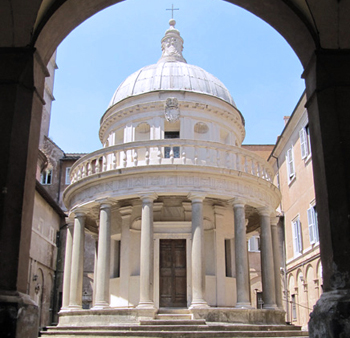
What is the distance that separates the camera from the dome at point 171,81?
2292 cm

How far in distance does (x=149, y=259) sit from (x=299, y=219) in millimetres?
14222

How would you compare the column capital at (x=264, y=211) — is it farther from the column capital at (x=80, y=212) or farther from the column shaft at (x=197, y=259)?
the column capital at (x=80, y=212)

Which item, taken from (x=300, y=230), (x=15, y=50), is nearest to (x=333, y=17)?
(x=15, y=50)

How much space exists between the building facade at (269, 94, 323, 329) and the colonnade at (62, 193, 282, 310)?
584 centimetres

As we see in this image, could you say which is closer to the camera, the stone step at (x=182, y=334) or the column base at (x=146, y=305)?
the stone step at (x=182, y=334)

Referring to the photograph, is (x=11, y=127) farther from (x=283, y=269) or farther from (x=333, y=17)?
(x=283, y=269)

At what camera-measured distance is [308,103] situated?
6500 mm

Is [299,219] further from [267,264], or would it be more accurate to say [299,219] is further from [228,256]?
[267,264]

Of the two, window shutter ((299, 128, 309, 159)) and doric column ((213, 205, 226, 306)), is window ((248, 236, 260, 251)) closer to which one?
window shutter ((299, 128, 309, 159))

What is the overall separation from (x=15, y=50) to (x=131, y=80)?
18034mm

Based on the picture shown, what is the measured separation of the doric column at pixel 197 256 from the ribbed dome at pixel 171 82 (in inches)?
277

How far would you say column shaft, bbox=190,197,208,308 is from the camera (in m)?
16.7

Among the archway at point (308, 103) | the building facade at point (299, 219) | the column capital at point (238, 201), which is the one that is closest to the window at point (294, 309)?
the building facade at point (299, 219)

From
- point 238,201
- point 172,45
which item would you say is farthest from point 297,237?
point 172,45
